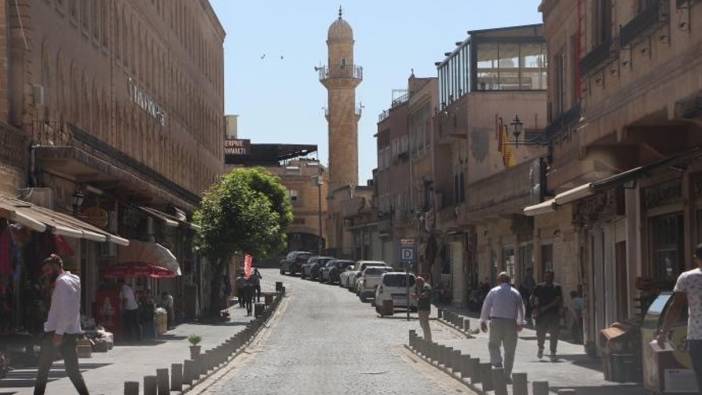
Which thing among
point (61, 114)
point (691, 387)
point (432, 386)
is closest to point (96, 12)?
point (61, 114)

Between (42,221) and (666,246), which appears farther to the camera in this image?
(666,246)

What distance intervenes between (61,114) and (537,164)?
1284 cm

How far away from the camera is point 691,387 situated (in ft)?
56.3

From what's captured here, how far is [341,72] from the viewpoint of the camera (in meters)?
113

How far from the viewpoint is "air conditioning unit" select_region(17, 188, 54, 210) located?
96.5 ft

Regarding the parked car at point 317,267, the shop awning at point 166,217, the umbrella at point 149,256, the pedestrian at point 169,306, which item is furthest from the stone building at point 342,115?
the umbrella at point 149,256

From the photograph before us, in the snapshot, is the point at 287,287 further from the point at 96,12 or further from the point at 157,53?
the point at 96,12

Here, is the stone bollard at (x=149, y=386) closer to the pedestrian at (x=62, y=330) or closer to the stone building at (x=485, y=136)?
the pedestrian at (x=62, y=330)

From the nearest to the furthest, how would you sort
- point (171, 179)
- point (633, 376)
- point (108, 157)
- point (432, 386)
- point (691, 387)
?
point (691, 387), point (633, 376), point (432, 386), point (108, 157), point (171, 179)

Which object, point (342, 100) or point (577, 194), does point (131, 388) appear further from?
point (342, 100)

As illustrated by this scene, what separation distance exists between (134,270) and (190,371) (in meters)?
14.6

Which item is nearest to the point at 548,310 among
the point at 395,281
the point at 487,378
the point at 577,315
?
the point at 577,315

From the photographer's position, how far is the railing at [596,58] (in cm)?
2509

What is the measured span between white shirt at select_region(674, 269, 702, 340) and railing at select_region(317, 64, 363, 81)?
96.9 m
